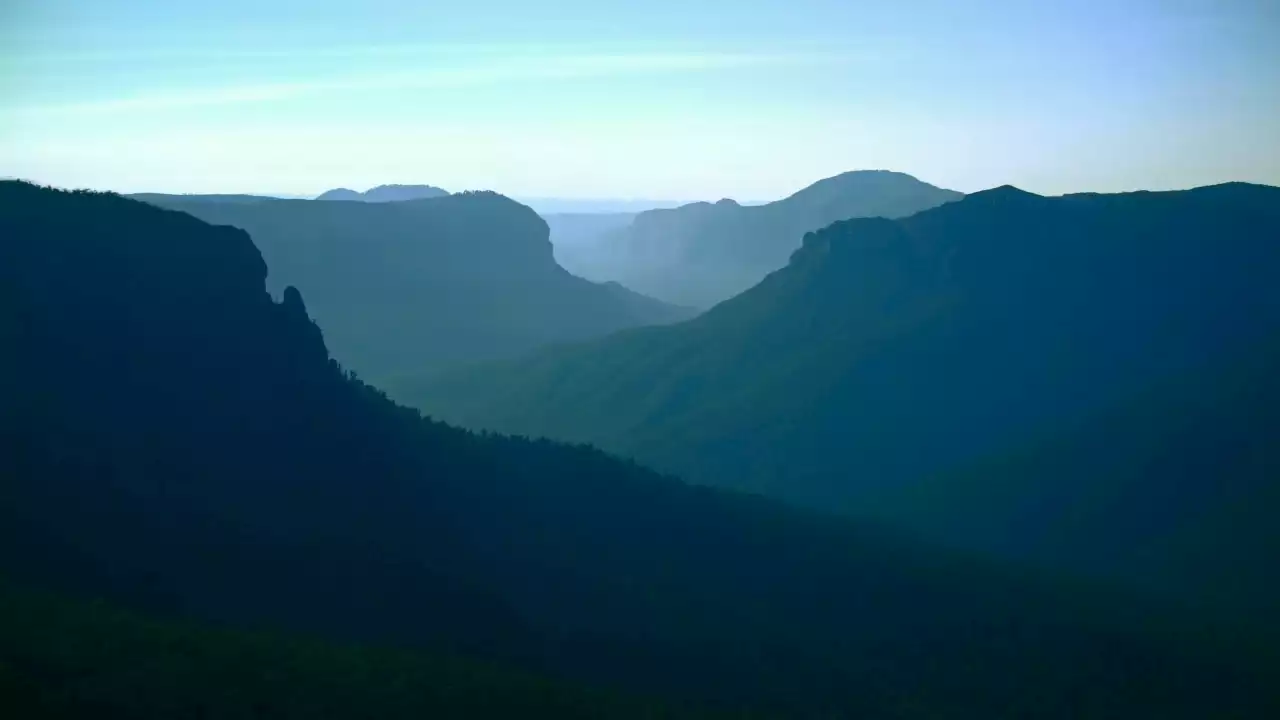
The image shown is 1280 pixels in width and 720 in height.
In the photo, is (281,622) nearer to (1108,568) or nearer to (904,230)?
(1108,568)

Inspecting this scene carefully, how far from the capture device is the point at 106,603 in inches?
1240

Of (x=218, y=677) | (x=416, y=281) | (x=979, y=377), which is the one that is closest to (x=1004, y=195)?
(x=979, y=377)

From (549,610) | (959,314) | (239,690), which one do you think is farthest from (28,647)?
(959,314)

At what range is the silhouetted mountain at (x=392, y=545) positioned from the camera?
37.1 meters

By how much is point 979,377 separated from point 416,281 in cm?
9942

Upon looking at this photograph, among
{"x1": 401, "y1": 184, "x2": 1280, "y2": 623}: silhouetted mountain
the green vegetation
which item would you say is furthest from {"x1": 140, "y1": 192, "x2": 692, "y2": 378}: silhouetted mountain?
the green vegetation

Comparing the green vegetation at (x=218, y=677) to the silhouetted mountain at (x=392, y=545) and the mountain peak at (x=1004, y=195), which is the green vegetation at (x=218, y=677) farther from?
the mountain peak at (x=1004, y=195)

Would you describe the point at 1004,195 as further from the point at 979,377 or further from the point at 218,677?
the point at 218,677

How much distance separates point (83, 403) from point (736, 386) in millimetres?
81731

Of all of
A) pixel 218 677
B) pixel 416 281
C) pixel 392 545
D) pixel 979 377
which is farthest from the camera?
pixel 416 281

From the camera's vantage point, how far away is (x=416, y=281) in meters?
172

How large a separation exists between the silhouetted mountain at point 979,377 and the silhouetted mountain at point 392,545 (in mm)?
30258

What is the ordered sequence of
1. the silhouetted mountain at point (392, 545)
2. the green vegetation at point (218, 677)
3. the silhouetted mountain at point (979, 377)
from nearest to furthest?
the green vegetation at point (218, 677) → the silhouetted mountain at point (392, 545) → the silhouetted mountain at point (979, 377)

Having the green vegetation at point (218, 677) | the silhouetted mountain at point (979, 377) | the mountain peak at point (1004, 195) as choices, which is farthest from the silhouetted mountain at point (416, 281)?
the green vegetation at point (218, 677)
